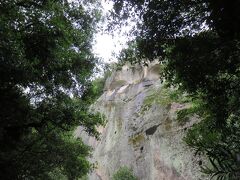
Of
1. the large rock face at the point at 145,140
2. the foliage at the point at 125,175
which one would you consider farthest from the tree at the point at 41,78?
the foliage at the point at 125,175

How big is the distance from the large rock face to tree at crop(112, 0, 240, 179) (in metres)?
4.64

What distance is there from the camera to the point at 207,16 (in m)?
6.88

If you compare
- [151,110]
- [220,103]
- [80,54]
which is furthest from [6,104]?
[151,110]

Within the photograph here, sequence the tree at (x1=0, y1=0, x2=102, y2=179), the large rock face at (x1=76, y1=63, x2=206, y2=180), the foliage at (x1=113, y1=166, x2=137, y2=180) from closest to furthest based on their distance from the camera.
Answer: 1. the tree at (x1=0, y1=0, x2=102, y2=179)
2. the large rock face at (x1=76, y1=63, x2=206, y2=180)
3. the foliage at (x1=113, y1=166, x2=137, y2=180)

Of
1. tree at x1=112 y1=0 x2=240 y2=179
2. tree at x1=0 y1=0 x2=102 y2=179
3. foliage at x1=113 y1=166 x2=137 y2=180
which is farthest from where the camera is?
foliage at x1=113 y1=166 x2=137 y2=180

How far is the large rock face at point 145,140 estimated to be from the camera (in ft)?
55.9

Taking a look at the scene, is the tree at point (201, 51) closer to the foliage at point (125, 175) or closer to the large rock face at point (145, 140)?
the large rock face at point (145, 140)

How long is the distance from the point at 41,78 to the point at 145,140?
12.3m

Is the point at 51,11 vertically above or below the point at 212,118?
above

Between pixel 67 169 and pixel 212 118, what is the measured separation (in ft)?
25.8

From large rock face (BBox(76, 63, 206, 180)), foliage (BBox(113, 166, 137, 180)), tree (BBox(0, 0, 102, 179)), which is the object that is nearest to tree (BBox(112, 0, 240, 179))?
tree (BBox(0, 0, 102, 179))

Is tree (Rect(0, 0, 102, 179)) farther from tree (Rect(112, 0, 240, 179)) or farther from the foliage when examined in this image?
the foliage

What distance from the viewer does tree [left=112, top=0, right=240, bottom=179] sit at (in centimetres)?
629

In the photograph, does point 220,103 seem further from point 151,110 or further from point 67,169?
point 151,110
